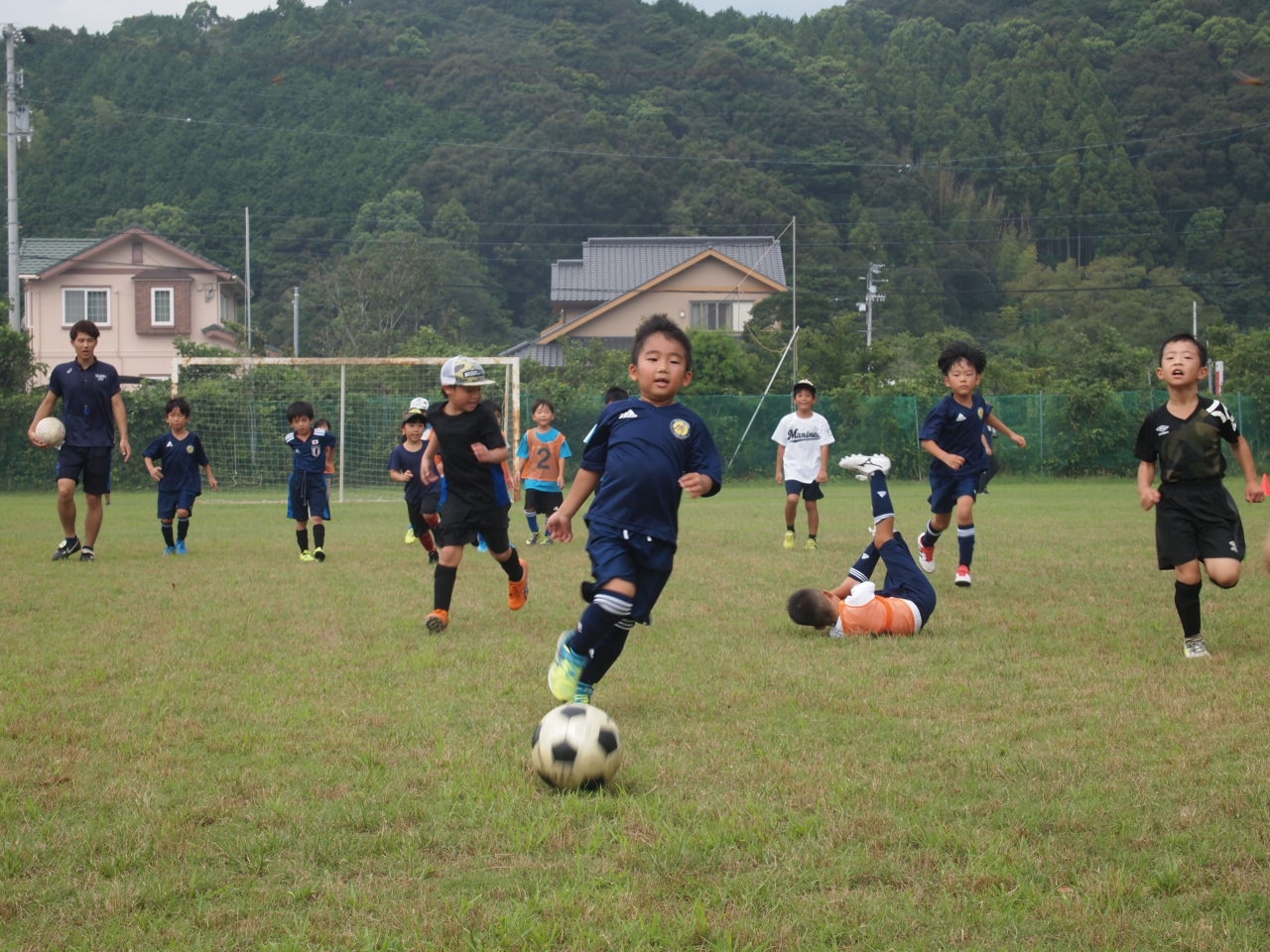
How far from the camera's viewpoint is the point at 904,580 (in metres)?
8.67

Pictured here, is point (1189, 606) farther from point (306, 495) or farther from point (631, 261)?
point (631, 261)

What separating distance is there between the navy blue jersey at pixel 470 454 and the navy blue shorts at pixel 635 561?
3310mm

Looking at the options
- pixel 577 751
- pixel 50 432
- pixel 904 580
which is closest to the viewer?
pixel 577 751

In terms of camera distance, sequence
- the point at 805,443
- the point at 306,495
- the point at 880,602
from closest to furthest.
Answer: the point at 880,602 < the point at 306,495 < the point at 805,443

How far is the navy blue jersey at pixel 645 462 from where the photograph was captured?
5.84 metres

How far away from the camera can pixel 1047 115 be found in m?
66.1

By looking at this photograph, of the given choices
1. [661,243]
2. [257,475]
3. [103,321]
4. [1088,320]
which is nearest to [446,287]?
[661,243]

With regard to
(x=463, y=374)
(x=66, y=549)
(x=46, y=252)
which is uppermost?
(x=46, y=252)

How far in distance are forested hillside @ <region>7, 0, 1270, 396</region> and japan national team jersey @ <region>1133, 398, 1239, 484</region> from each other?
1901 inches

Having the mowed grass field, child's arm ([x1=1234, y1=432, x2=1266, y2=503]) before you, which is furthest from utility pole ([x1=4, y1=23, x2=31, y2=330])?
child's arm ([x1=1234, y1=432, x2=1266, y2=503])

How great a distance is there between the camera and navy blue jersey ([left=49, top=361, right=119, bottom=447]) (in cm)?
1262

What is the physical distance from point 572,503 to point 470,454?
3.29 metres

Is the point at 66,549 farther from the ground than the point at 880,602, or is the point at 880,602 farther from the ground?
the point at 880,602

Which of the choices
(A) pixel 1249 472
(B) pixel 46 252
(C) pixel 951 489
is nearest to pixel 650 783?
(A) pixel 1249 472
